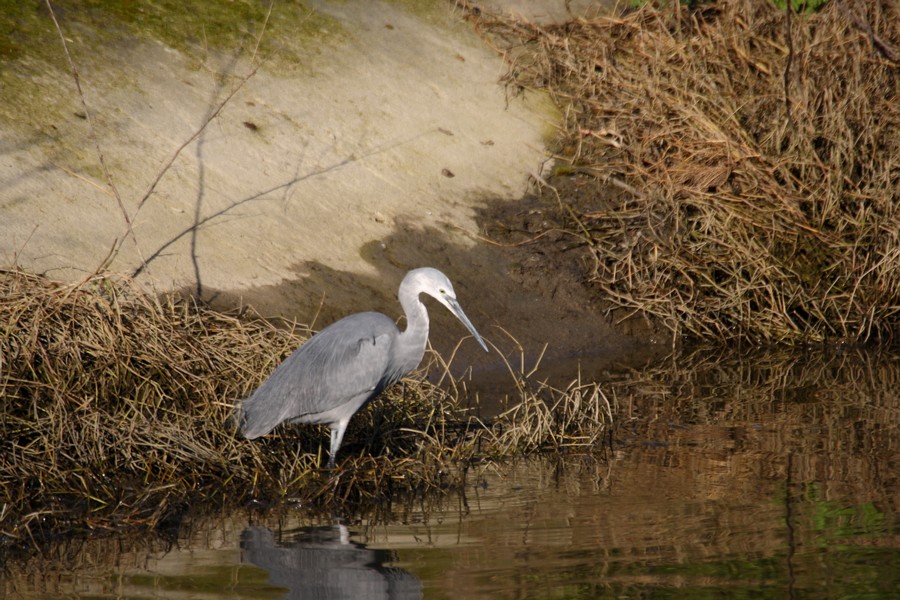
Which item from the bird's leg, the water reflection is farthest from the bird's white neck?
the water reflection

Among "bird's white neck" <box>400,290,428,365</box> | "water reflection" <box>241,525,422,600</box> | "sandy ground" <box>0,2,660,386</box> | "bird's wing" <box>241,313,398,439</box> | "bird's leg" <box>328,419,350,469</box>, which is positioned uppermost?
"sandy ground" <box>0,2,660,386</box>

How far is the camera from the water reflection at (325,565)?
4711 millimetres

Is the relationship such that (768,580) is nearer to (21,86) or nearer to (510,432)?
(510,432)

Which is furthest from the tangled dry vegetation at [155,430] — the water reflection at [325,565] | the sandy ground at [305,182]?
the sandy ground at [305,182]

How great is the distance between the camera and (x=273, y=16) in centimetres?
1177

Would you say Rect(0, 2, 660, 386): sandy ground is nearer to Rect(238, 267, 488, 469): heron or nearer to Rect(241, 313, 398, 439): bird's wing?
Rect(238, 267, 488, 469): heron

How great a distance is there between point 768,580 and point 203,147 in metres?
6.66

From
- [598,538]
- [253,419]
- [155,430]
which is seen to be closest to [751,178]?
[598,538]

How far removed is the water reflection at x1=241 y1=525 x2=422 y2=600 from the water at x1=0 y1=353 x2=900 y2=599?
0.04ft

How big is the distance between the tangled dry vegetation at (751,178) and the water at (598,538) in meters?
2.18

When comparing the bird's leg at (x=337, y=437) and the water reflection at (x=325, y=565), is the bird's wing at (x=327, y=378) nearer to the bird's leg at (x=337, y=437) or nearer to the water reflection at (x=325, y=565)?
the bird's leg at (x=337, y=437)

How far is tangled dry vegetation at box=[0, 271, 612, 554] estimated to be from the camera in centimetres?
583

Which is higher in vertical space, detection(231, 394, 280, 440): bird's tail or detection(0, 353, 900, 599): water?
detection(231, 394, 280, 440): bird's tail

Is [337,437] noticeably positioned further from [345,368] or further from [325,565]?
[325,565]
